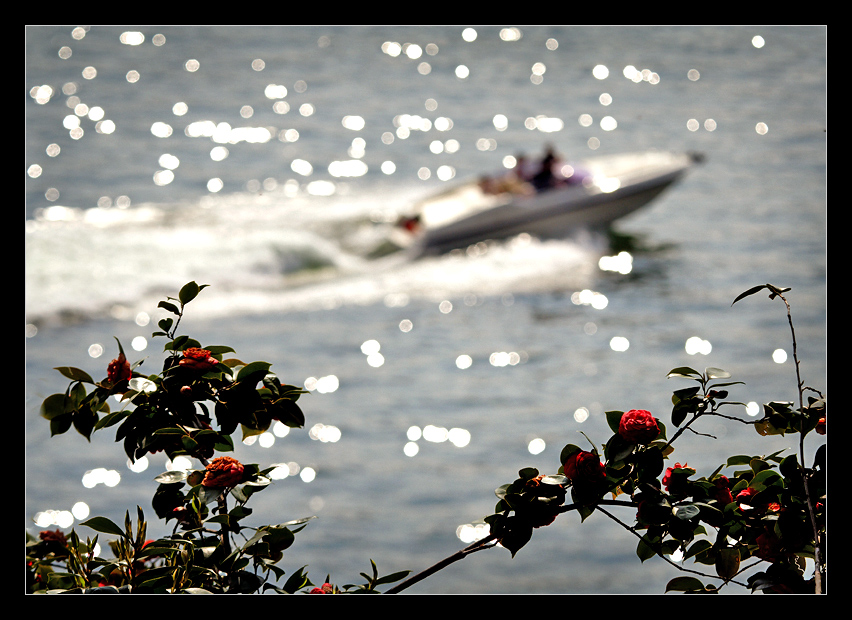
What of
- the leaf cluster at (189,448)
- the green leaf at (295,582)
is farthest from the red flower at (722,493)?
the green leaf at (295,582)

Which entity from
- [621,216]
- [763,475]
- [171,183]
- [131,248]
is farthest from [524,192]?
[763,475]

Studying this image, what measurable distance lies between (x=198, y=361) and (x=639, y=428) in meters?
0.65

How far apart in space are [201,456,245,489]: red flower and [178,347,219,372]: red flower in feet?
0.46

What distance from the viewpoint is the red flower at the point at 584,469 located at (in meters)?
1.33

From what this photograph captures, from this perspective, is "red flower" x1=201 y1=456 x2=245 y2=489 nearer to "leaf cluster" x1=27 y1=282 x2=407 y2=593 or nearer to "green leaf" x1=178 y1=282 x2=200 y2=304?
"leaf cluster" x1=27 y1=282 x2=407 y2=593

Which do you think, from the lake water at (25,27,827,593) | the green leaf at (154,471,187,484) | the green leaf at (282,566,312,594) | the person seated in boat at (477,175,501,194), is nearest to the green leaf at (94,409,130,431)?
the green leaf at (154,471,187,484)

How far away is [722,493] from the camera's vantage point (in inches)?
54.6

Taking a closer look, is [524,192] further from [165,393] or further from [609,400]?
[165,393]

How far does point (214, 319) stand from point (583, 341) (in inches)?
153

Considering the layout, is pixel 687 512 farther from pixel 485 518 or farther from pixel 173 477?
pixel 173 477

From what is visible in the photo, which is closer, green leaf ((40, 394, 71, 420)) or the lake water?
green leaf ((40, 394, 71, 420))

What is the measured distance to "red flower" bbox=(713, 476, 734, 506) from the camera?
1381mm
